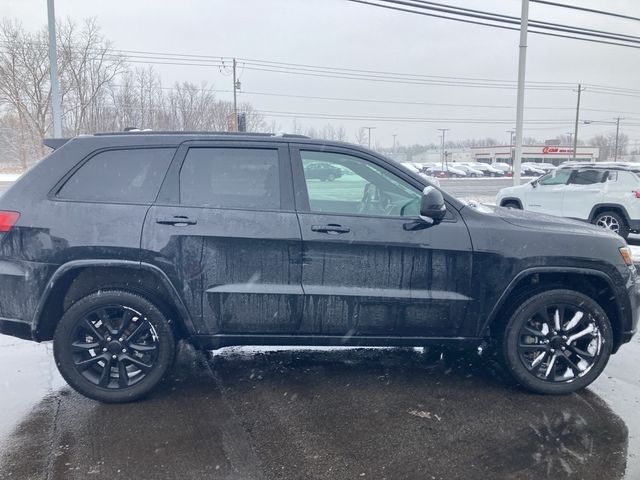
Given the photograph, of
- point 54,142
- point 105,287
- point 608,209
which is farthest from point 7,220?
point 608,209

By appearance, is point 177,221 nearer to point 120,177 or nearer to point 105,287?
point 120,177

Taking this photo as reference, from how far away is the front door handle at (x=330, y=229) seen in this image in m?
3.69

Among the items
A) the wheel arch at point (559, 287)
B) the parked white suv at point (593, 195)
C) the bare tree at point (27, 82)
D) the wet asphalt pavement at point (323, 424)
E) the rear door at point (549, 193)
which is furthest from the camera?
the bare tree at point (27, 82)

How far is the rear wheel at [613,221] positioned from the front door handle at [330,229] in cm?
920

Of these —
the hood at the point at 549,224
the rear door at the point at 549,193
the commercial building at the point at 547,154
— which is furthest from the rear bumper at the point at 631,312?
the commercial building at the point at 547,154

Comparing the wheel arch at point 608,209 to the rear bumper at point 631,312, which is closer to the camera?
the rear bumper at point 631,312

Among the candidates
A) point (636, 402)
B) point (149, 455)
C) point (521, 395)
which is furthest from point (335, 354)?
point (636, 402)

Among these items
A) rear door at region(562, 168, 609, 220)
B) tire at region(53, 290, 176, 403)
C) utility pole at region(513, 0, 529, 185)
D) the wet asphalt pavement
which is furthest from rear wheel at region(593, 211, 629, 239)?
tire at region(53, 290, 176, 403)

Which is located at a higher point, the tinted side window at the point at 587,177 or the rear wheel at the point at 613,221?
the tinted side window at the point at 587,177

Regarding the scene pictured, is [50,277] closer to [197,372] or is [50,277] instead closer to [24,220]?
[24,220]

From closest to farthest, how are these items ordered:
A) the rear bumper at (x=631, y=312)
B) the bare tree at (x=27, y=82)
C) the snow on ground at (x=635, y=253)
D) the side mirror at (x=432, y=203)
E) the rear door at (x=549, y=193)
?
1. the side mirror at (x=432, y=203)
2. the rear bumper at (x=631, y=312)
3. the snow on ground at (x=635, y=253)
4. the rear door at (x=549, y=193)
5. the bare tree at (x=27, y=82)

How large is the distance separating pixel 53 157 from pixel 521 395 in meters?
3.88

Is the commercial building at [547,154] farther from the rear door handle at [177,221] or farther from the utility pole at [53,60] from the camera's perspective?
the rear door handle at [177,221]

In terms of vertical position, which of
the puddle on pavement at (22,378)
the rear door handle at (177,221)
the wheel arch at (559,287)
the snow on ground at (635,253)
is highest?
the rear door handle at (177,221)
